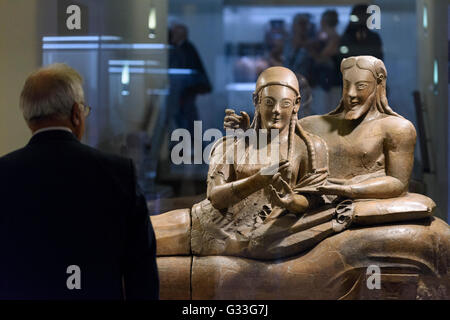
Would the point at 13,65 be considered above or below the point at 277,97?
above

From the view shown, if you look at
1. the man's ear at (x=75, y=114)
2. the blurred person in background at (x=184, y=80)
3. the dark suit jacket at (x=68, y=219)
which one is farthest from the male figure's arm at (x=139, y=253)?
the blurred person in background at (x=184, y=80)

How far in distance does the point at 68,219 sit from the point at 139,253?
25 cm

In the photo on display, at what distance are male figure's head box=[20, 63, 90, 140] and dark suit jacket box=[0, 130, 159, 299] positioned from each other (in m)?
0.05

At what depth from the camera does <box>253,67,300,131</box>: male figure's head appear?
314 centimetres

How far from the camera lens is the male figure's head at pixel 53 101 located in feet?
6.66

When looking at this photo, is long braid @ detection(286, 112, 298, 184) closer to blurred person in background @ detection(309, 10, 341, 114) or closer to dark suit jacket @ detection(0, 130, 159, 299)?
blurred person in background @ detection(309, 10, 341, 114)

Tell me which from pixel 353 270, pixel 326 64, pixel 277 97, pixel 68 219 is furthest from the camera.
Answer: pixel 326 64

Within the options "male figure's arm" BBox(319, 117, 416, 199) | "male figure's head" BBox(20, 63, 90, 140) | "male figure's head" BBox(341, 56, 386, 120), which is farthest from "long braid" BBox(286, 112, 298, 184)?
"male figure's head" BBox(20, 63, 90, 140)

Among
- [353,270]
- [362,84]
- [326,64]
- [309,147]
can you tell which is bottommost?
[353,270]

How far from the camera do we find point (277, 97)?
10.3 ft

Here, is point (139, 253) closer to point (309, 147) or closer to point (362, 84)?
point (309, 147)

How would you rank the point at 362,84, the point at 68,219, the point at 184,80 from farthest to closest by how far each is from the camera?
the point at 184,80 < the point at 362,84 < the point at 68,219

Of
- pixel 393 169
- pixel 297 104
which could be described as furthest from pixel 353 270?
pixel 297 104

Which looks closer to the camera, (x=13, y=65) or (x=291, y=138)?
(x=13, y=65)
